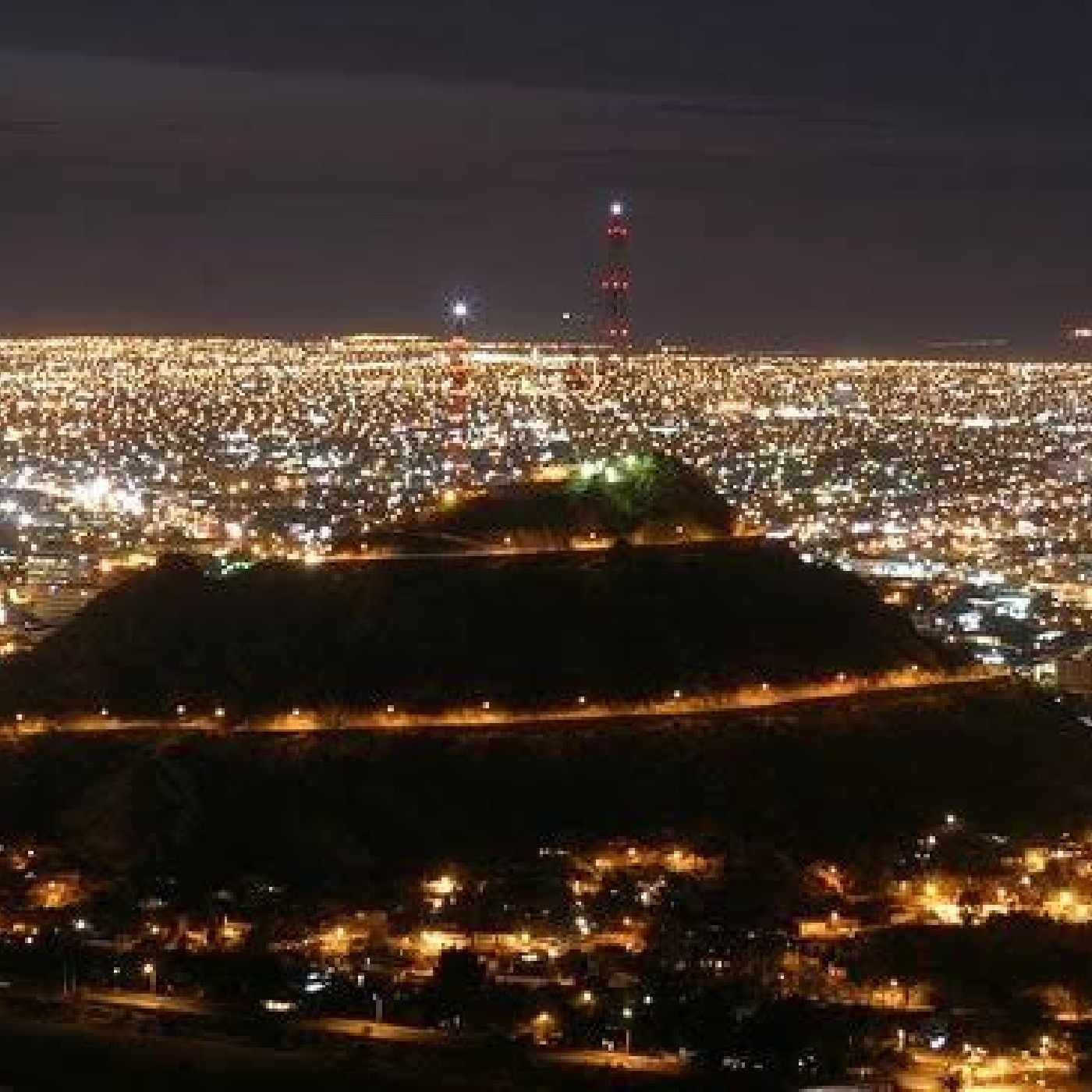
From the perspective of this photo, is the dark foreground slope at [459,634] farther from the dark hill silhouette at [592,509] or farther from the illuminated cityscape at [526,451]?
the illuminated cityscape at [526,451]

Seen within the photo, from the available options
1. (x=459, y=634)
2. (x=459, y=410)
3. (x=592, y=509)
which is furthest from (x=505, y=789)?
(x=459, y=410)

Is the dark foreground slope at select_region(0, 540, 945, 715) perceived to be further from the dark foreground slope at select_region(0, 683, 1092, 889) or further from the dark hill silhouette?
the dark foreground slope at select_region(0, 683, 1092, 889)

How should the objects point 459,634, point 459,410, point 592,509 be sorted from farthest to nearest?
point 459,410 → point 592,509 → point 459,634

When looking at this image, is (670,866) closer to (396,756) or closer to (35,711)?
(396,756)

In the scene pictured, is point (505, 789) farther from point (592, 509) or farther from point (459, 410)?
point (459, 410)

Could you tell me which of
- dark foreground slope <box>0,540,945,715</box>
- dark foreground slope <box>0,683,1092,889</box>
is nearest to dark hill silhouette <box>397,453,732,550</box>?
dark foreground slope <box>0,540,945,715</box>

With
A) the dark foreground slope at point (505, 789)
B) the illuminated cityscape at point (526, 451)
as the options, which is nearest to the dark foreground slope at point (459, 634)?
the dark foreground slope at point (505, 789)
